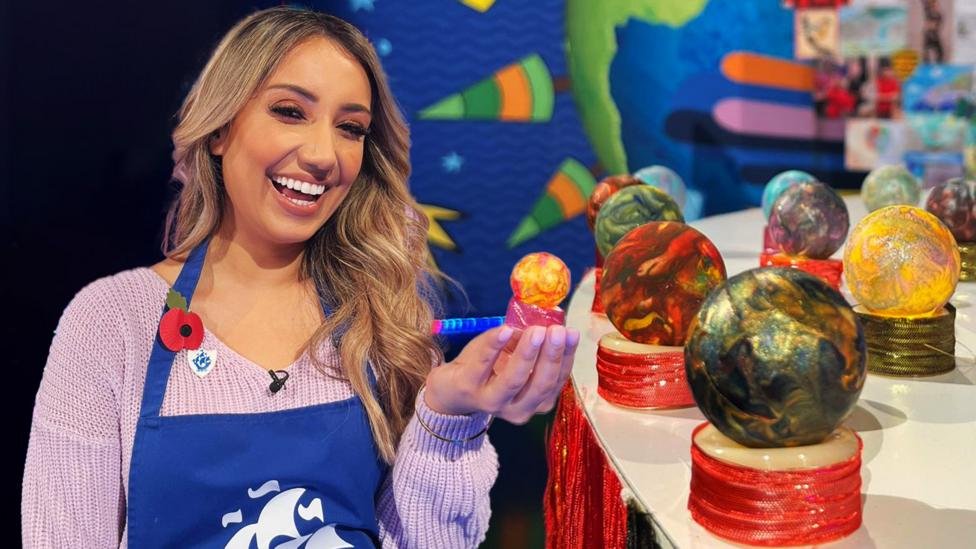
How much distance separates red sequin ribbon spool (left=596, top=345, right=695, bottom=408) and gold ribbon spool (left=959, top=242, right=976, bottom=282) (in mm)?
1111

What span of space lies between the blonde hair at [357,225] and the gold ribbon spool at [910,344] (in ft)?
2.56

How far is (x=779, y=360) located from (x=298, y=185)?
95cm

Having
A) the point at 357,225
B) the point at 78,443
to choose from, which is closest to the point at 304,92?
the point at 357,225

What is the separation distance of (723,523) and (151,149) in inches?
124

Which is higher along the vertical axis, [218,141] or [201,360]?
[218,141]

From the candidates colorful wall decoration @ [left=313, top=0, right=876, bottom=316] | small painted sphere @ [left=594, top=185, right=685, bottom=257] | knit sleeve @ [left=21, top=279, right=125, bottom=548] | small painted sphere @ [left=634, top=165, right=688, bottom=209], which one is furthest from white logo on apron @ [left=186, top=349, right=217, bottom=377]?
colorful wall decoration @ [left=313, top=0, right=876, bottom=316]

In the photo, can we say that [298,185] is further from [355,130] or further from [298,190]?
[355,130]

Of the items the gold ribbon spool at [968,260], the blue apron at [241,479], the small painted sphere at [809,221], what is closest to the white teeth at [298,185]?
the blue apron at [241,479]

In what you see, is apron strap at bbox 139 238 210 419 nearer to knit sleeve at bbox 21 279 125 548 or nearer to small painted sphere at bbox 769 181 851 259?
knit sleeve at bbox 21 279 125 548

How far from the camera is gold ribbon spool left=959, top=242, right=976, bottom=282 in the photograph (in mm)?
2166

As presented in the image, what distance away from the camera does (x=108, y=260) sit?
3580 millimetres

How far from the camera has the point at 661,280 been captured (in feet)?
4.67

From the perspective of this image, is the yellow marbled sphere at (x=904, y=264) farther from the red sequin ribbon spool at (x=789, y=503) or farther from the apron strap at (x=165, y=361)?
the apron strap at (x=165, y=361)

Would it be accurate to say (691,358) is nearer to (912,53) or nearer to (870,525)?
(870,525)
